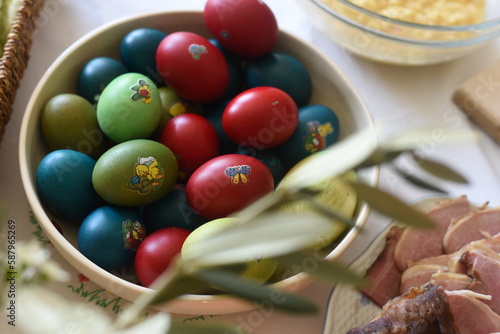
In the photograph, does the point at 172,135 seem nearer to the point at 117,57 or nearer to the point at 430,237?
the point at 117,57

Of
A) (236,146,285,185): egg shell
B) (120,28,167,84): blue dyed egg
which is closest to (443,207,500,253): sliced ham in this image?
(236,146,285,185): egg shell

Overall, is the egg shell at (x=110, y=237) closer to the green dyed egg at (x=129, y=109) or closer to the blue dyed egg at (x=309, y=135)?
the green dyed egg at (x=129, y=109)

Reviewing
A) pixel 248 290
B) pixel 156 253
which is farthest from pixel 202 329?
pixel 156 253

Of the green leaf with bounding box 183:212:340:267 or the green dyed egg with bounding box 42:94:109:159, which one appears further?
the green dyed egg with bounding box 42:94:109:159

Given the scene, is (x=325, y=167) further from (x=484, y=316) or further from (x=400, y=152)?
(x=484, y=316)

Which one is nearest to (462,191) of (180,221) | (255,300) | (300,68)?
(300,68)

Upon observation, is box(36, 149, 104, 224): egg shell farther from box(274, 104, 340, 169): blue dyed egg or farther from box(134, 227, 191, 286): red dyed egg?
box(274, 104, 340, 169): blue dyed egg
